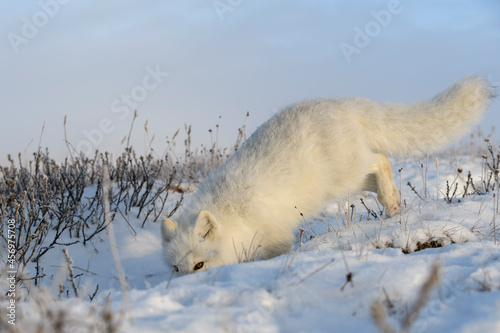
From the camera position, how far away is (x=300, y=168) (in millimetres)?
4102

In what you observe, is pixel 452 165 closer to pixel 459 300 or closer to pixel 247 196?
pixel 247 196

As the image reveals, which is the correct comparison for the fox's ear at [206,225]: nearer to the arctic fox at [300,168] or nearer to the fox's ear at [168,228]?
the arctic fox at [300,168]

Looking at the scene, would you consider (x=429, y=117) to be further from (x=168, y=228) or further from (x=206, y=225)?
(x=168, y=228)

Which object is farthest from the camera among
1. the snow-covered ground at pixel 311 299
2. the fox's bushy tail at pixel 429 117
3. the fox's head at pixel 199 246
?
the fox's bushy tail at pixel 429 117

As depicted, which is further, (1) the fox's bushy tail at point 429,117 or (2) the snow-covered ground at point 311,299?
(1) the fox's bushy tail at point 429,117

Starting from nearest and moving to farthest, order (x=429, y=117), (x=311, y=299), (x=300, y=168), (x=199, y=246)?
(x=311, y=299) < (x=199, y=246) < (x=300, y=168) < (x=429, y=117)

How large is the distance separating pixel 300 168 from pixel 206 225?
109cm

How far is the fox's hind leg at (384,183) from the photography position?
4746 mm

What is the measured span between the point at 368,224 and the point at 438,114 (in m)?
1.52

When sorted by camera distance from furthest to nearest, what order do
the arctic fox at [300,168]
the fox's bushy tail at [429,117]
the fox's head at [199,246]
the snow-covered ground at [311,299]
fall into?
the fox's bushy tail at [429,117] → the arctic fox at [300,168] → the fox's head at [199,246] → the snow-covered ground at [311,299]

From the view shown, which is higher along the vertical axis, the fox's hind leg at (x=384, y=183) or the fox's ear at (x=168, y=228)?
the fox's ear at (x=168, y=228)

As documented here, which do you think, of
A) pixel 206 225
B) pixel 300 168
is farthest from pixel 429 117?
pixel 206 225

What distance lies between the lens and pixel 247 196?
13.2 feet

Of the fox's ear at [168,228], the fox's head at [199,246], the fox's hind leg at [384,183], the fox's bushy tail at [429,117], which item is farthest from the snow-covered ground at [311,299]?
the fox's bushy tail at [429,117]
